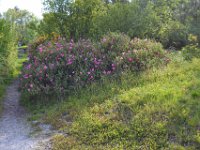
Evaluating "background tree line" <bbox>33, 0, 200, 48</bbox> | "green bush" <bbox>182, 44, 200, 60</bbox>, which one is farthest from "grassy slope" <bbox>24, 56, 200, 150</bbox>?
"background tree line" <bbox>33, 0, 200, 48</bbox>

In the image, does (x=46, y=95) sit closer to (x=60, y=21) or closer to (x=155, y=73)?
(x=155, y=73)

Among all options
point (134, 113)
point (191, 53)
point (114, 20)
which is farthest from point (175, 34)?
point (134, 113)

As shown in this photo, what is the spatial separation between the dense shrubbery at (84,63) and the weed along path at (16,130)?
66 cm

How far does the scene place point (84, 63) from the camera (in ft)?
26.3

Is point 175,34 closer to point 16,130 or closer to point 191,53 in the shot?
point 191,53

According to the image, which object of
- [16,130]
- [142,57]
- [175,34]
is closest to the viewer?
[16,130]

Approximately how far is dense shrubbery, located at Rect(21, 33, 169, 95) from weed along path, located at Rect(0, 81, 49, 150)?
26.1 inches

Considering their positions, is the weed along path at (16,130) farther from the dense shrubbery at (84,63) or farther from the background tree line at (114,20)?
the background tree line at (114,20)

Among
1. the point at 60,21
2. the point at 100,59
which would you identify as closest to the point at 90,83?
the point at 100,59

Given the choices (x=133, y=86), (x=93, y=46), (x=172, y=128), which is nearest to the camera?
(x=172, y=128)

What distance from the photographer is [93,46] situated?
28.7 ft

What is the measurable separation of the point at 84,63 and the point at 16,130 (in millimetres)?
3063

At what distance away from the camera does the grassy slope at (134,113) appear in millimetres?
4398

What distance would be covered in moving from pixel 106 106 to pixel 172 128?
1683 millimetres
